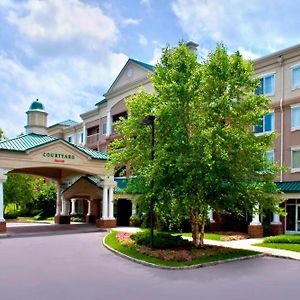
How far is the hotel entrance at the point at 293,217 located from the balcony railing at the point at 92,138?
27.2 m

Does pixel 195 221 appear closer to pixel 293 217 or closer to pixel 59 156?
pixel 293 217

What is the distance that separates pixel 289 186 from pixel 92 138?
28960 millimetres

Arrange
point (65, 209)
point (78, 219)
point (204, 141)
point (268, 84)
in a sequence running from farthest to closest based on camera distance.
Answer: point (78, 219) < point (65, 209) < point (268, 84) < point (204, 141)

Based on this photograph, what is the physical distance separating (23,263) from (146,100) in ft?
30.6

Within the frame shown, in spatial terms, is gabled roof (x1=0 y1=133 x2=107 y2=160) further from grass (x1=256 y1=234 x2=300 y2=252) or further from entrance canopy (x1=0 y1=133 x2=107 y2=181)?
grass (x1=256 y1=234 x2=300 y2=252)

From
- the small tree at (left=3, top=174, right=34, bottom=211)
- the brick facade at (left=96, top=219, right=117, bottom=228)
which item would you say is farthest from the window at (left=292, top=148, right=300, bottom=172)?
the small tree at (left=3, top=174, right=34, bottom=211)

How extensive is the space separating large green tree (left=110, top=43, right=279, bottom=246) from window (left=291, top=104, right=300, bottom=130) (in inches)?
411

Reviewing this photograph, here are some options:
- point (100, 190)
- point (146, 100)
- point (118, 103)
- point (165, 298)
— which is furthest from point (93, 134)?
point (165, 298)

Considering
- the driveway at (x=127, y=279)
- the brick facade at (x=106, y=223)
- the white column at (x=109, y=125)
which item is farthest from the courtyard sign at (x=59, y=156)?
the white column at (x=109, y=125)

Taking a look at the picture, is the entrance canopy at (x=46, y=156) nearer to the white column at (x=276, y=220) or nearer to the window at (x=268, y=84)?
the white column at (x=276, y=220)

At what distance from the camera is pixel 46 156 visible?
27.8 m

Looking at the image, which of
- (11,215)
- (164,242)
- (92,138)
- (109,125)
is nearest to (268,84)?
(164,242)

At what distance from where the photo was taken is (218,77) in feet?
58.7

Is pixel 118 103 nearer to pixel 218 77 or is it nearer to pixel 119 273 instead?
pixel 218 77
